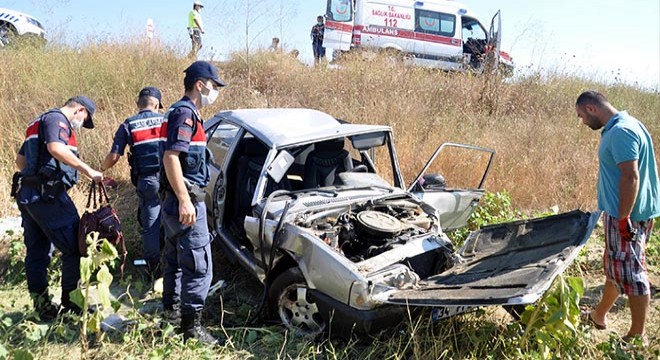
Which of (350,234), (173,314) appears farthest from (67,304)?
(350,234)

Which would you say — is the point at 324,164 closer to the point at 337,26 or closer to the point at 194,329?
the point at 194,329

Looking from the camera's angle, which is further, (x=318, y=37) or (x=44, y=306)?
(x=318, y=37)

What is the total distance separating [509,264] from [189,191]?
2.19 m

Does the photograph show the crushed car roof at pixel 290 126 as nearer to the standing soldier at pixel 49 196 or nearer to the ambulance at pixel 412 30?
the standing soldier at pixel 49 196

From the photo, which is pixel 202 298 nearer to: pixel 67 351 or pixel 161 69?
pixel 67 351

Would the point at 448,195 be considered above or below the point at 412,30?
below

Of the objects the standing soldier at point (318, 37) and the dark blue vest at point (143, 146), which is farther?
the standing soldier at point (318, 37)

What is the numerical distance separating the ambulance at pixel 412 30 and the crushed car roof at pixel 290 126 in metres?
7.50

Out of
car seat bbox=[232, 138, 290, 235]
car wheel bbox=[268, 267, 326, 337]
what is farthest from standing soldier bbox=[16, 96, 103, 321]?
car wheel bbox=[268, 267, 326, 337]

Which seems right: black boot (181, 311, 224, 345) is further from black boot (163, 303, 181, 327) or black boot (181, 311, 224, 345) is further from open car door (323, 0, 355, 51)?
open car door (323, 0, 355, 51)

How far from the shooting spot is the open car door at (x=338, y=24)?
1211 centimetres

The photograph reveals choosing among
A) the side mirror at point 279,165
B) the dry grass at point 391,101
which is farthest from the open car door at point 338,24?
the side mirror at point 279,165

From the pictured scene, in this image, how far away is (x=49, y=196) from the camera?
332cm

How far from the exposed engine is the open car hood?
38 centimetres
